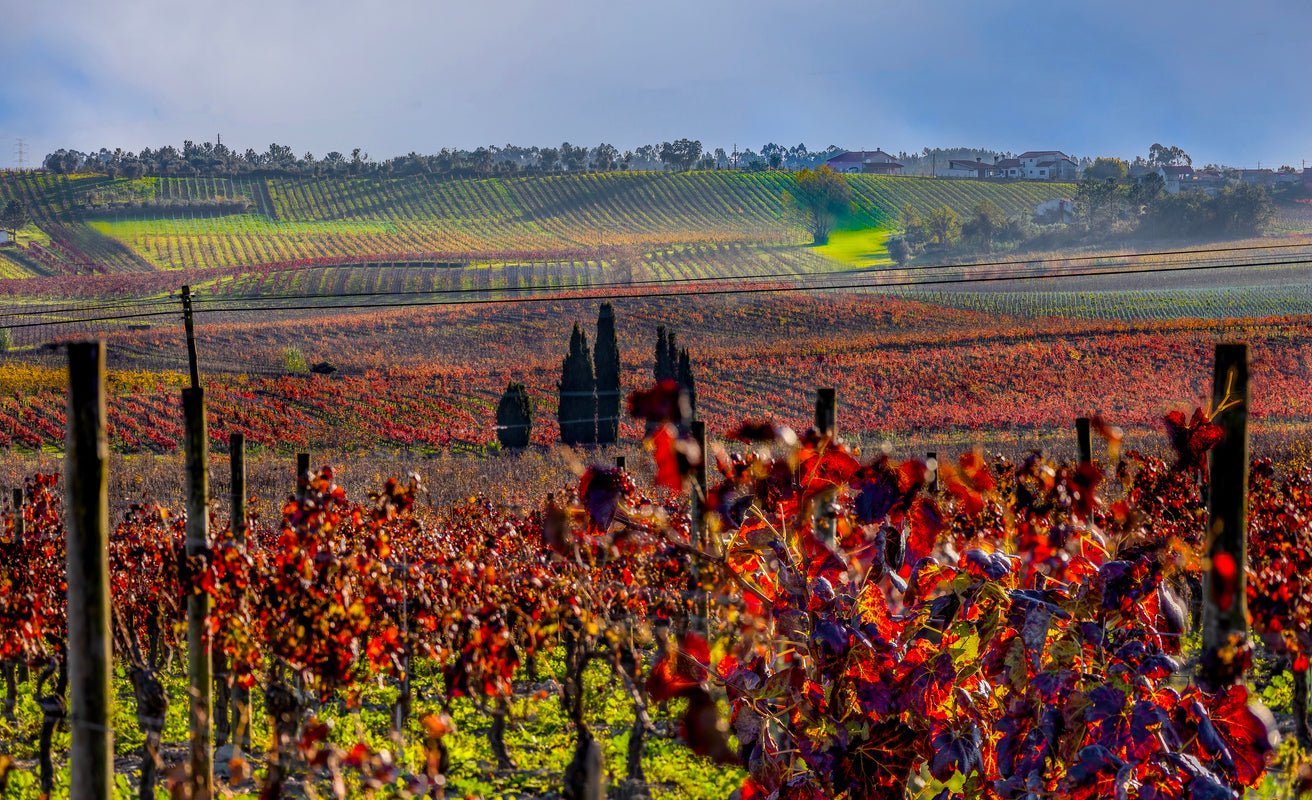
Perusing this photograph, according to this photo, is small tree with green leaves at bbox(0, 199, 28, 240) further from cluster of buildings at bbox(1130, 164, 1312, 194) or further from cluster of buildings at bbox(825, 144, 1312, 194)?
cluster of buildings at bbox(1130, 164, 1312, 194)

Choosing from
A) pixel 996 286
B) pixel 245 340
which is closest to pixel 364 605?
pixel 245 340

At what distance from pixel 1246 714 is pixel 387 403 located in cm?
3876

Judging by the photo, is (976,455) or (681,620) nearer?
(976,455)

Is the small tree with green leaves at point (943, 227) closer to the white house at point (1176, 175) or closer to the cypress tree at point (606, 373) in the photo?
the white house at point (1176, 175)

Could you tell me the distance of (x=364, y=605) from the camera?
21.7ft

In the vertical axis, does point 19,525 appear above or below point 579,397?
above

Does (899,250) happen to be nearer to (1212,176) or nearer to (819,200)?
(819,200)

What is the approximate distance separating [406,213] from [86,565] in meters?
99.2

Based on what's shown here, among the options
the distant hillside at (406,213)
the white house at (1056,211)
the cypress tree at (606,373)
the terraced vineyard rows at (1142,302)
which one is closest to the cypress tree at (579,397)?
the cypress tree at (606,373)

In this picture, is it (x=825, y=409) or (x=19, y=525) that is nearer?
(x=825, y=409)

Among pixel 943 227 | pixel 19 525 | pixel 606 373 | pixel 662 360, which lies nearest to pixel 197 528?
pixel 19 525

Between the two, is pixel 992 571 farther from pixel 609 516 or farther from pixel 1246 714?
pixel 609 516

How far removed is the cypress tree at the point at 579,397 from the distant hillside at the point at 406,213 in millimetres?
46257

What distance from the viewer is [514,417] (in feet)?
114
